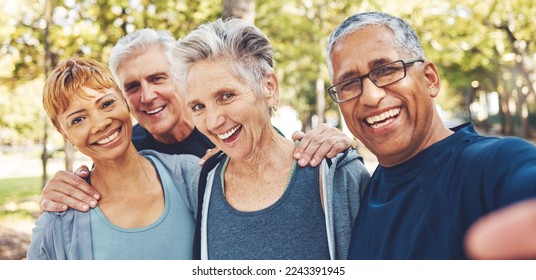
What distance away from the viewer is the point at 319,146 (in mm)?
1449

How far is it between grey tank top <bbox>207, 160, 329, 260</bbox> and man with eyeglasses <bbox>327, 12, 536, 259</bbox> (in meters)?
0.15

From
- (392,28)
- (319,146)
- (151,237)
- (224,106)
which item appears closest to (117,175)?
(151,237)

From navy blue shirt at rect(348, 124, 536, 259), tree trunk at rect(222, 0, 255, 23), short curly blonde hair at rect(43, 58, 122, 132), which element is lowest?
navy blue shirt at rect(348, 124, 536, 259)

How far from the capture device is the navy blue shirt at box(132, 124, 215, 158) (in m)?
2.14

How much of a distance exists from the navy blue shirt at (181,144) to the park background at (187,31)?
43 cm

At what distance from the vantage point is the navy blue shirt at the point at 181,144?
2.14 m

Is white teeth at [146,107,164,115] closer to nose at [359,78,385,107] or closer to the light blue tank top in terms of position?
the light blue tank top

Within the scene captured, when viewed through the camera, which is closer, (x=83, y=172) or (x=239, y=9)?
(x=83, y=172)

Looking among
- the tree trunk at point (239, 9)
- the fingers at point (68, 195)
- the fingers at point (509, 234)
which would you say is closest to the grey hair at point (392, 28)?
the fingers at point (509, 234)

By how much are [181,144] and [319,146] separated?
96 centimetres

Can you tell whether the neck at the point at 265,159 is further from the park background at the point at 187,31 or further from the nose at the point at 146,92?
the nose at the point at 146,92

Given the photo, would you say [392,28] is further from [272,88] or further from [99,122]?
[99,122]

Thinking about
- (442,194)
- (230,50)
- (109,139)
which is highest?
(230,50)

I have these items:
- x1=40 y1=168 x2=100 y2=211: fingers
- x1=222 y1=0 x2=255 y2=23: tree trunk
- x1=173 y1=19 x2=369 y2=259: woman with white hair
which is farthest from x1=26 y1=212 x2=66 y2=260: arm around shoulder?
x1=222 y1=0 x2=255 y2=23: tree trunk
